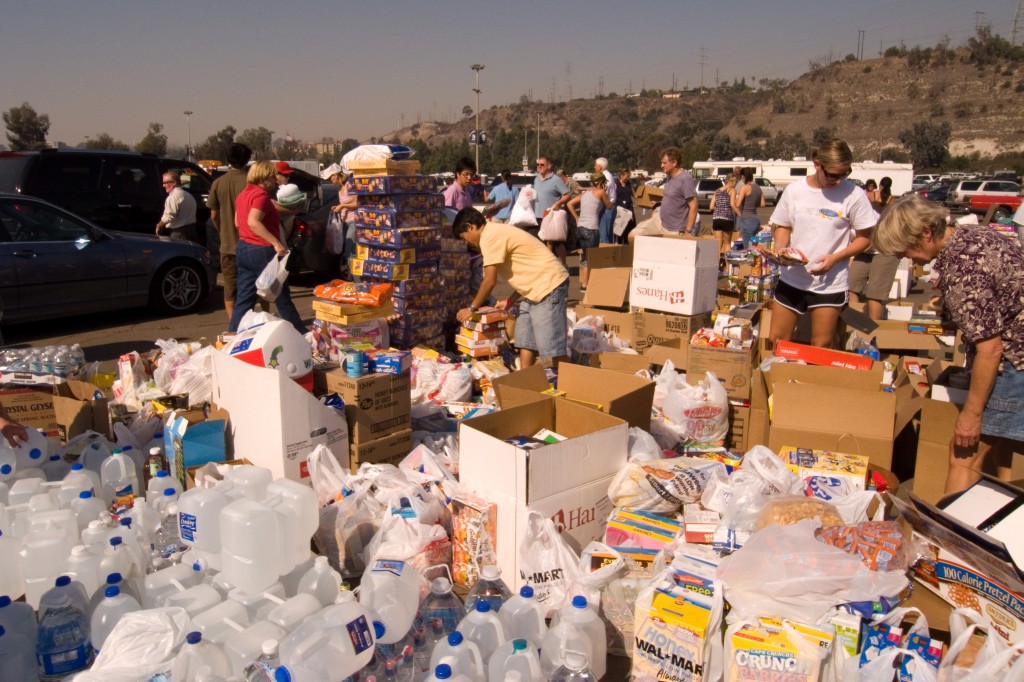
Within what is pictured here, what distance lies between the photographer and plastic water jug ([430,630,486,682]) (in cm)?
240

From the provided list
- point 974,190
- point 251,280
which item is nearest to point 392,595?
point 251,280

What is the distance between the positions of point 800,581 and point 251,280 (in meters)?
4.93

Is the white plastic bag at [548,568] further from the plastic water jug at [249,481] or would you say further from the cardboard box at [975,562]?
the cardboard box at [975,562]

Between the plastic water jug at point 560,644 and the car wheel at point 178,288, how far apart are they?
7.46m

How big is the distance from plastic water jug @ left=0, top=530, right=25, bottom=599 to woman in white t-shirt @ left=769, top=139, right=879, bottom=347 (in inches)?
189

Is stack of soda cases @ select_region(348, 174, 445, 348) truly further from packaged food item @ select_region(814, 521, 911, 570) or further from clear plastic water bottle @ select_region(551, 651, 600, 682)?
clear plastic water bottle @ select_region(551, 651, 600, 682)

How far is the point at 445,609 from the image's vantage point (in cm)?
297

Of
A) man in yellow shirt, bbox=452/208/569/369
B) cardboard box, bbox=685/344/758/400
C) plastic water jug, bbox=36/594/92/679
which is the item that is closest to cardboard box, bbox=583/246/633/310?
man in yellow shirt, bbox=452/208/569/369

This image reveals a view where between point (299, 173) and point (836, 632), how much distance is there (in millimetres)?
10058

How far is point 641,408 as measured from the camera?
4258 millimetres

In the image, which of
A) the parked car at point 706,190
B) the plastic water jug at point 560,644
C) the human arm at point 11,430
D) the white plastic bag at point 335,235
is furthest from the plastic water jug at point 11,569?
the parked car at point 706,190

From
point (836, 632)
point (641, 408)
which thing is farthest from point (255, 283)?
point (836, 632)

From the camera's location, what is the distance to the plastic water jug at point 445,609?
2954mm

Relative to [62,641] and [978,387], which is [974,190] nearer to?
[978,387]
